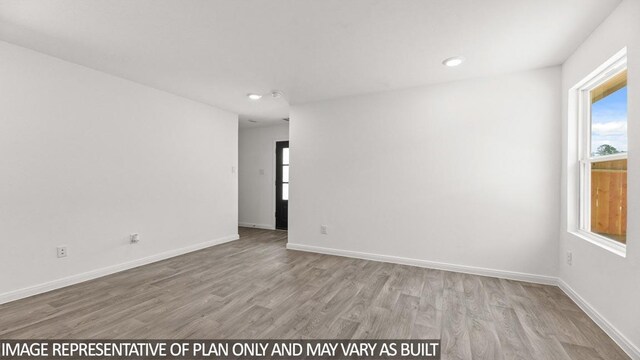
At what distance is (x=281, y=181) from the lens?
6.43 m

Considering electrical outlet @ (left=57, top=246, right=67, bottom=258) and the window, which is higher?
the window

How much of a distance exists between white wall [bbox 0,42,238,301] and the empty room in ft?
0.06

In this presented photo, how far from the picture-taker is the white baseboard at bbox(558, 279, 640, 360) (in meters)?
1.77

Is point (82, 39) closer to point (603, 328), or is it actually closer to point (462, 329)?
point (462, 329)

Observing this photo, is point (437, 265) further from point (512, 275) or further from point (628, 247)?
point (628, 247)

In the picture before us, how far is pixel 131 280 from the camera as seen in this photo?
10.2 feet

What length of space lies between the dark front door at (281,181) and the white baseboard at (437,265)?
182cm

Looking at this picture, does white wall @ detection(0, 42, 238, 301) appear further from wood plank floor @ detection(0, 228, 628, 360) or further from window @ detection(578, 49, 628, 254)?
window @ detection(578, 49, 628, 254)

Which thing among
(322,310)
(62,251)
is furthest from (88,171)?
(322,310)

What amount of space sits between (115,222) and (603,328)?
504cm

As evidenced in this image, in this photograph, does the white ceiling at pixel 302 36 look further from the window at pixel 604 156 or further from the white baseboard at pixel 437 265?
the white baseboard at pixel 437 265

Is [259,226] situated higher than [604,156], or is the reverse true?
[604,156]

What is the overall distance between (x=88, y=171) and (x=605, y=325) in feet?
17.0

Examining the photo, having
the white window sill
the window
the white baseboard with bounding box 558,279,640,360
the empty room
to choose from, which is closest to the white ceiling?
the empty room
